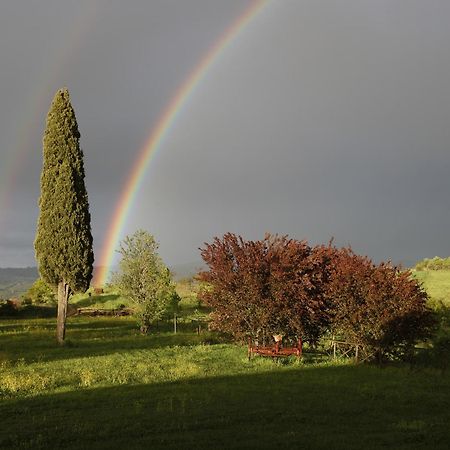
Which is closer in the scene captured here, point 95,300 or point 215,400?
point 215,400

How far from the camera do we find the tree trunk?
3177 cm

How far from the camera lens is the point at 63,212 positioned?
110 feet

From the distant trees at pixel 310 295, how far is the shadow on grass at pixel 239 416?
4.98m

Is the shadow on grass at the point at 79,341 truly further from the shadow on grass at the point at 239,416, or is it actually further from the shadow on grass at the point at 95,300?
the shadow on grass at the point at 95,300

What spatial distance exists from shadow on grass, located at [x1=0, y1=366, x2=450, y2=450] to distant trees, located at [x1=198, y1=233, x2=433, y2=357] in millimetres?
4979

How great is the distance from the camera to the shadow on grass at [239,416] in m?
10.1

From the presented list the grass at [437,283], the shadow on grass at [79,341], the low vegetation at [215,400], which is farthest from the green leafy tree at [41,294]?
the grass at [437,283]

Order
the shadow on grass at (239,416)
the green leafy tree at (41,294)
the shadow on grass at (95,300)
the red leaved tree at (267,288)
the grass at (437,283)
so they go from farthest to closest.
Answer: the shadow on grass at (95,300), the green leafy tree at (41,294), the grass at (437,283), the red leaved tree at (267,288), the shadow on grass at (239,416)

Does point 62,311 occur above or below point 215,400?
above

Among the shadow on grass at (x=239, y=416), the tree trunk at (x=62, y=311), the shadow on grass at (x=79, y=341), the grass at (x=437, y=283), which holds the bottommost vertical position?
the shadow on grass at (x=239, y=416)

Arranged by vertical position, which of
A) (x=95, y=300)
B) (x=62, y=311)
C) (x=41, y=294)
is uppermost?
(x=41, y=294)

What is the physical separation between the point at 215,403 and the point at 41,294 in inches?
2391

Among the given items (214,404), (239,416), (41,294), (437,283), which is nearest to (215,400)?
(214,404)

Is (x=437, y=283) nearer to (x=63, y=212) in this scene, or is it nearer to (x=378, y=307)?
(x=378, y=307)
